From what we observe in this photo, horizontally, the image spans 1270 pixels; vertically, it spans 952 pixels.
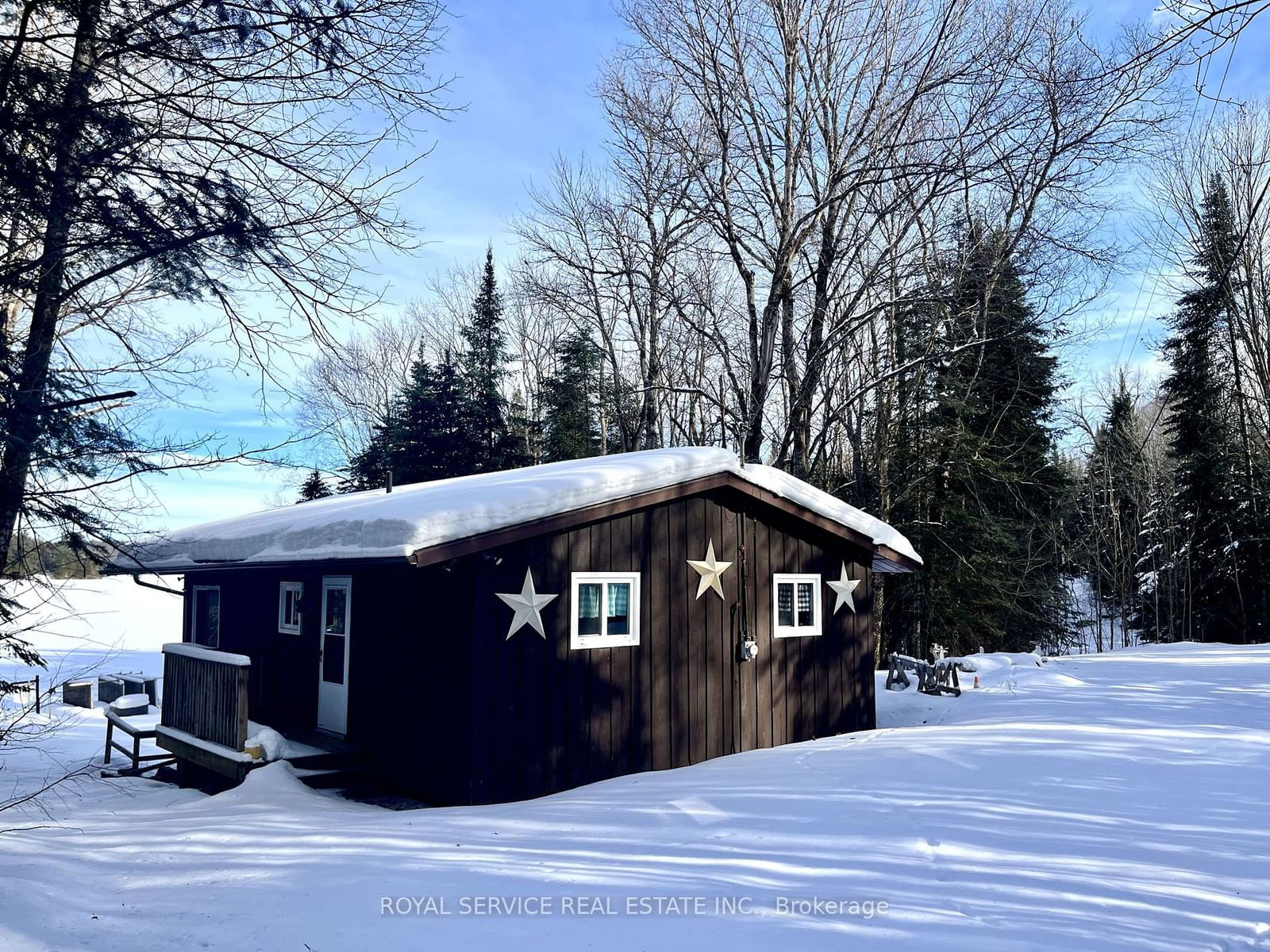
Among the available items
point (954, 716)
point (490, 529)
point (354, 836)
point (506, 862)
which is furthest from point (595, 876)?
point (954, 716)

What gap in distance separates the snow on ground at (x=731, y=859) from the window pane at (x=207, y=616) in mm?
4938

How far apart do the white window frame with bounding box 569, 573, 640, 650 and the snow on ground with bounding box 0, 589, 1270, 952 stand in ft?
4.53

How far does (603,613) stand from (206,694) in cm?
479

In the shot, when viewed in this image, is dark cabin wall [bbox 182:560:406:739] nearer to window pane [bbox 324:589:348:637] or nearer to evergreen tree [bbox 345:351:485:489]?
window pane [bbox 324:589:348:637]

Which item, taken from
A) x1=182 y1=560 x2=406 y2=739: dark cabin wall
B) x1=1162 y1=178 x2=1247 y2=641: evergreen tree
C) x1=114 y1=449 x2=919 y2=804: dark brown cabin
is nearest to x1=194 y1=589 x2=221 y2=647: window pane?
x1=182 y1=560 x2=406 y2=739: dark cabin wall

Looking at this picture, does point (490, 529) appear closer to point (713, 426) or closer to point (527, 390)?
point (713, 426)

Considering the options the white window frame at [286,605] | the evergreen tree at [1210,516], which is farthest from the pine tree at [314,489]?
the evergreen tree at [1210,516]

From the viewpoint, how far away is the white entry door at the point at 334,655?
1025 cm

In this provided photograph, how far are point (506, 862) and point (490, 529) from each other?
3.06 meters

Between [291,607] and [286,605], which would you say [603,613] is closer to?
[291,607]

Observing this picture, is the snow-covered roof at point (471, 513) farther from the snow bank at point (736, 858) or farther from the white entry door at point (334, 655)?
the snow bank at point (736, 858)

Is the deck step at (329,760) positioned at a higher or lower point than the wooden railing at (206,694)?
lower

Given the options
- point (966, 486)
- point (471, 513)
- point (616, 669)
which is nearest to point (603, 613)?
point (616, 669)

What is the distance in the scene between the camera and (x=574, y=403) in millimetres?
30625
